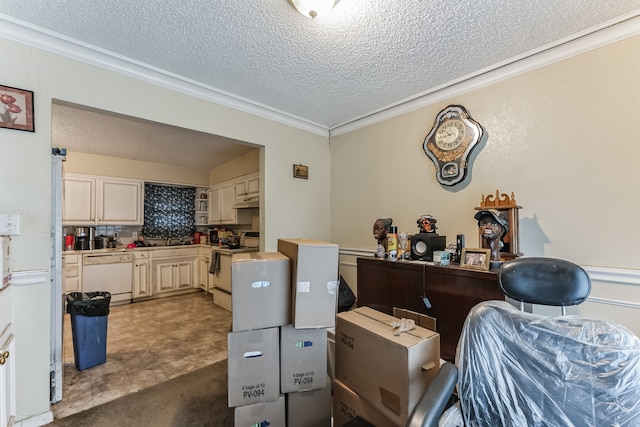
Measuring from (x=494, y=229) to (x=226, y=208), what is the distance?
4212 mm

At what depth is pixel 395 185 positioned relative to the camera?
291cm

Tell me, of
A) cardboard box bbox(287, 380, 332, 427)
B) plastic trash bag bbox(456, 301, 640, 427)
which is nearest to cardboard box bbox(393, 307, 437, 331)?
plastic trash bag bbox(456, 301, 640, 427)

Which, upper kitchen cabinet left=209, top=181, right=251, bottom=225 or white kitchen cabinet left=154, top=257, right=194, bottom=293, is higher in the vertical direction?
upper kitchen cabinet left=209, top=181, right=251, bottom=225

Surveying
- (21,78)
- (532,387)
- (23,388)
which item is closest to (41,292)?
(23,388)

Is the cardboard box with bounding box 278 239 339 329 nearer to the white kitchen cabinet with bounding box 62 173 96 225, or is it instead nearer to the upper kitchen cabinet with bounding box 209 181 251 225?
the upper kitchen cabinet with bounding box 209 181 251 225

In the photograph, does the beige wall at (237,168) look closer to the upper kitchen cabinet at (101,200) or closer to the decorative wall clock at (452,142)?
the upper kitchen cabinet at (101,200)

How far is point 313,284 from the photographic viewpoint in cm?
147

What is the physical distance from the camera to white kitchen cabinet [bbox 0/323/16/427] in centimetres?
128

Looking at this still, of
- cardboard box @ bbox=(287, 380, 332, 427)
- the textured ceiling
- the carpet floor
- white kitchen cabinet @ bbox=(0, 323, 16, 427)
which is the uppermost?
the textured ceiling

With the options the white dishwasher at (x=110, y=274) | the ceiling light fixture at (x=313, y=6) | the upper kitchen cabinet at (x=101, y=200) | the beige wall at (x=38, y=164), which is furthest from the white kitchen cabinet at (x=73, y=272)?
the ceiling light fixture at (x=313, y=6)

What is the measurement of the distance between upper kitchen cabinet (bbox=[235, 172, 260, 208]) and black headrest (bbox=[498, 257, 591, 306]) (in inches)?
134

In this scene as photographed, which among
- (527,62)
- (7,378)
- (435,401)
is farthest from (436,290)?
(7,378)

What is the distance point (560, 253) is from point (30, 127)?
12.2ft

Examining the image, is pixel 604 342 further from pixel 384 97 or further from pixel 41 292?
pixel 41 292
